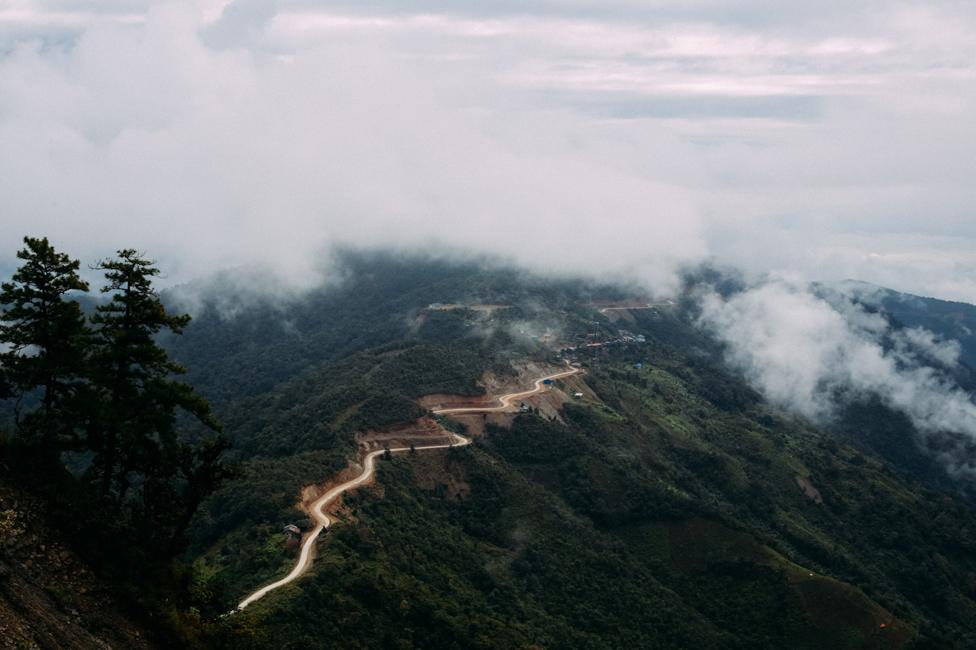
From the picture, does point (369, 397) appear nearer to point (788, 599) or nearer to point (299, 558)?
point (299, 558)

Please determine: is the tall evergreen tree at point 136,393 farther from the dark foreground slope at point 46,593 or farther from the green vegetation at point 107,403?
the dark foreground slope at point 46,593

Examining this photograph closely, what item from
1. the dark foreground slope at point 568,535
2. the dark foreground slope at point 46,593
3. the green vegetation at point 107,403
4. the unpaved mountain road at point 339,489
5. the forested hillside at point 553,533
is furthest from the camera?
the dark foreground slope at point 568,535

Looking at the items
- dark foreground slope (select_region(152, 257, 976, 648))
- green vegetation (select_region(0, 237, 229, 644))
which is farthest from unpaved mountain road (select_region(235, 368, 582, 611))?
green vegetation (select_region(0, 237, 229, 644))

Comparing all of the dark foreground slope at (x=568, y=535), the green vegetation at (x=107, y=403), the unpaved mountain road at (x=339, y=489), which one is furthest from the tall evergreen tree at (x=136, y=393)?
the unpaved mountain road at (x=339, y=489)

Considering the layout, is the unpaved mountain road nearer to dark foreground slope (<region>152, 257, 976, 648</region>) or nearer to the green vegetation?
dark foreground slope (<region>152, 257, 976, 648</region>)

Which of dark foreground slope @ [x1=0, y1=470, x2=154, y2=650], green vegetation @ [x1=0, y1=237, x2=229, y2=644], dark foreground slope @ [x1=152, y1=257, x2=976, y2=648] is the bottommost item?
dark foreground slope @ [x1=152, y1=257, x2=976, y2=648]
